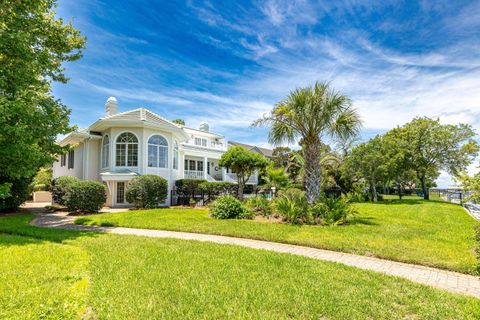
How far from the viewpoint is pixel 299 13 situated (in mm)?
9703

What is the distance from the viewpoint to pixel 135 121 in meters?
17.6

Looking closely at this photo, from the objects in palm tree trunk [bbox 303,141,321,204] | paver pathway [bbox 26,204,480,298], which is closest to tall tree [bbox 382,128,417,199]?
palm tree trunk [bbox 303,141,321,204]

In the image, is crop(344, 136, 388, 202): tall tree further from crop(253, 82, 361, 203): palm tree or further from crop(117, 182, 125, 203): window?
crop(117, 182, 125, 203): window

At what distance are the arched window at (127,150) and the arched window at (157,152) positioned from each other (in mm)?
968

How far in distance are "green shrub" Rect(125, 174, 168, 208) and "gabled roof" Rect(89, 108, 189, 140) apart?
4.00 meters

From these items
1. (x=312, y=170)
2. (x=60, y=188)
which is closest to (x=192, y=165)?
(x=60, y=188)

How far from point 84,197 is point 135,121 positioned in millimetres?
5883

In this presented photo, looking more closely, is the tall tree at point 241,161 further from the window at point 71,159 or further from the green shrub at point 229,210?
the window at point 71,159

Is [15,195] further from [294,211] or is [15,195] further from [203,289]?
[203,289]

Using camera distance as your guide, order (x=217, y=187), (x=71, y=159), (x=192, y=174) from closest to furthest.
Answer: (x=71, y=159), (x=217, y=187), (x=192, y=174)

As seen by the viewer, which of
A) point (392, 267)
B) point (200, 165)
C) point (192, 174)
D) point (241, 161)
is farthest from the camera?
point (200, 165)

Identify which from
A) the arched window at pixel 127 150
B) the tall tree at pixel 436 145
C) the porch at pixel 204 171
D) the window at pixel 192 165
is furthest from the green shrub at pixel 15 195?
the tall tree at pixel 436 145

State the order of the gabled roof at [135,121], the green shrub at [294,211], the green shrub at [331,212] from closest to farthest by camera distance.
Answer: the green shrub at [331,212] < the green shrub at [294,211] < the gabled roof at [135,121]

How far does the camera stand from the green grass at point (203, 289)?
11.3 feet
